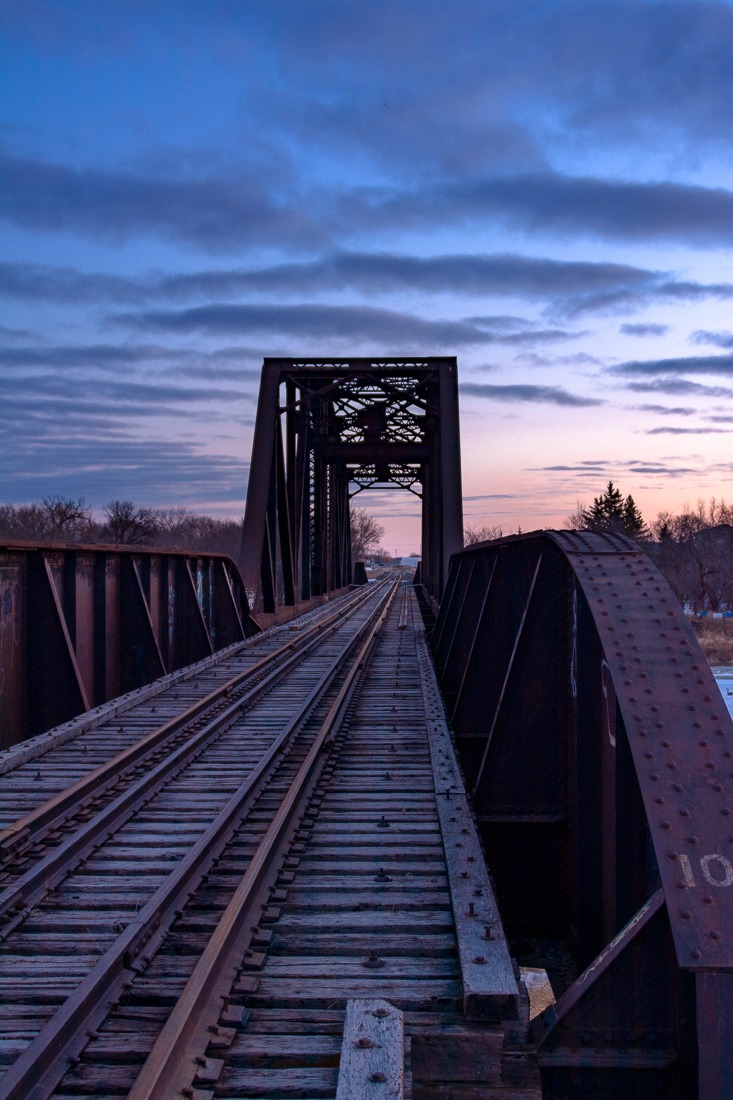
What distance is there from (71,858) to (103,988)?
169 cm

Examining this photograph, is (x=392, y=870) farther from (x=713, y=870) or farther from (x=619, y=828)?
(x=713, y=870)

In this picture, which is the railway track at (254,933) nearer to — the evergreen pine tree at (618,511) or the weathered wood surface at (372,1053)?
the weathered wood surface at (372,1053)

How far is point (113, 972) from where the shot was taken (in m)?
3.71

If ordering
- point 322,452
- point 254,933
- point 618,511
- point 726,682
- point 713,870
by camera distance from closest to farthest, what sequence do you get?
point 713,870 < point 254,933 < point 726,682 < point 322,452 < point 618,511

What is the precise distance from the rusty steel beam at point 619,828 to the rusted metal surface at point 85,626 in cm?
518

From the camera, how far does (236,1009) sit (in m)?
3.52

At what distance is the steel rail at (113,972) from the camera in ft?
9.87

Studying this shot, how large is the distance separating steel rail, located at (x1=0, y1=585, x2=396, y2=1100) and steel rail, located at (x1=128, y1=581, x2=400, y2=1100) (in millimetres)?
302

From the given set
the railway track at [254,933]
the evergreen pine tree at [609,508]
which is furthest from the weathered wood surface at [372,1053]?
the evergreen pine tree at [609,508]

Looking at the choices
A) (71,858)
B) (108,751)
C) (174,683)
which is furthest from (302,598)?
(71,858)

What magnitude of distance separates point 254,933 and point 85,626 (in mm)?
6929

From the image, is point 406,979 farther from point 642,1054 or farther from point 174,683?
point 174,683

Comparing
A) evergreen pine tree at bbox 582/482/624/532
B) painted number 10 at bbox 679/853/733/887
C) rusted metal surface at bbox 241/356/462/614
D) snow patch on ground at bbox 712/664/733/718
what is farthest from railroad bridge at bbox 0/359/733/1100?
evergreen pine tree at bbox 582/482/624/532

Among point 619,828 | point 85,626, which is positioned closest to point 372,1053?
point 619,828
